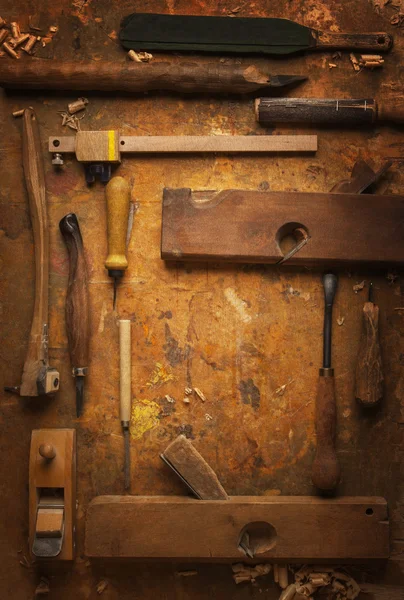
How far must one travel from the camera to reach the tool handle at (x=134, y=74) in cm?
211

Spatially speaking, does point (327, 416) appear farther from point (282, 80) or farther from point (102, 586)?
point (282, 80)

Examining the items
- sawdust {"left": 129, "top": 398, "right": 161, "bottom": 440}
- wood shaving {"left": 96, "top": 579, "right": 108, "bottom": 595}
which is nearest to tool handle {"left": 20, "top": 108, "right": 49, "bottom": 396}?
sawdust {"left": 129, "top": 398, "right": 161, "bottom": 440}

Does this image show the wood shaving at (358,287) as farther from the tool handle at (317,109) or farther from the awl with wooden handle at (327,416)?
the tool handle at (317,109)

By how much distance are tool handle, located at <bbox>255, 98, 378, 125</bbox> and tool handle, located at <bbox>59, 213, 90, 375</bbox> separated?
734 millimetres

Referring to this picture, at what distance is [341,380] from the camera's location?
2143 mm

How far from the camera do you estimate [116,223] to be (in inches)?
81.8

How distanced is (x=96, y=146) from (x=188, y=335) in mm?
685

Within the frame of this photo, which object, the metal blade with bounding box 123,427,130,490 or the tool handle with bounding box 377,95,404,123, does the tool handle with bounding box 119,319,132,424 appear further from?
the tool handle with bounding box 377,95,404,123

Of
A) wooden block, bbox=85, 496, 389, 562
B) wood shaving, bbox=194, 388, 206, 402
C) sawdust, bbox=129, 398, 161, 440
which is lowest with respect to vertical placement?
wooden block, bbox=85, 496, 389, 562

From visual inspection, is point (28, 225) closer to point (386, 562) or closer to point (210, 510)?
point (210, 510)

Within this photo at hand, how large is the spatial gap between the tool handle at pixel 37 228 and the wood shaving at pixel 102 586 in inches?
29.0

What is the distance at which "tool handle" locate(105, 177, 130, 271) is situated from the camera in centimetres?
208

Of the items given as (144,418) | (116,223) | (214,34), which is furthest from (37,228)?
(214,34)

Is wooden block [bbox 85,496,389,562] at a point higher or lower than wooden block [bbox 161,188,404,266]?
lower
